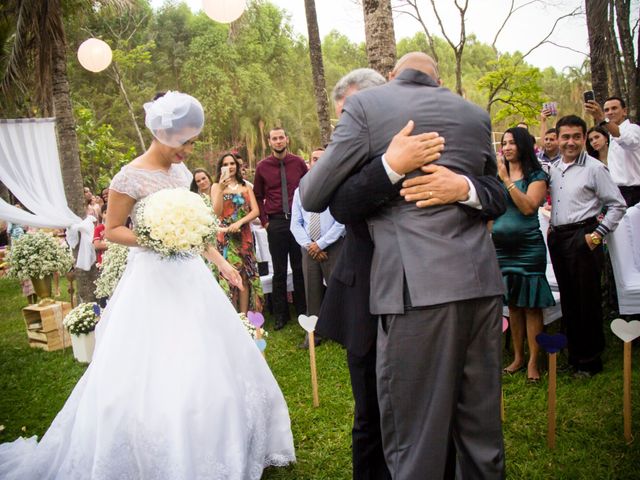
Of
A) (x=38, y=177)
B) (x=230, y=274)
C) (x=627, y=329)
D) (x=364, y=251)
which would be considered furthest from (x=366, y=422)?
(x=38, y=177)

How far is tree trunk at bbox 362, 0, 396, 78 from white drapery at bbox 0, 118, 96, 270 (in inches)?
191

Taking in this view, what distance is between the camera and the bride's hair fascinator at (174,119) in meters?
2.87

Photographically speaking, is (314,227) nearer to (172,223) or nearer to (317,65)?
(172,223)

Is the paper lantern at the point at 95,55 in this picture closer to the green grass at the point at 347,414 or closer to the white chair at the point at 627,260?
the green grass at the point at 347,414

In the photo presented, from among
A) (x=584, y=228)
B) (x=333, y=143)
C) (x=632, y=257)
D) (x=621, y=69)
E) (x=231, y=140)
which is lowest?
(x=632, y=257)

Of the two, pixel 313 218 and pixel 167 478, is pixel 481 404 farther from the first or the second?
pixel 313 218

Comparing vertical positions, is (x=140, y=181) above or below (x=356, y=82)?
below

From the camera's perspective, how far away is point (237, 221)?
637 cm

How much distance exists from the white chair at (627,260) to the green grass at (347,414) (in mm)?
548

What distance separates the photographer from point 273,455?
308cm

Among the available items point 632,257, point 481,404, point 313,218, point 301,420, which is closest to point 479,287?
point 481,404

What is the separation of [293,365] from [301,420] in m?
1.28

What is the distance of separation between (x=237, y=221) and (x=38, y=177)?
342 cm

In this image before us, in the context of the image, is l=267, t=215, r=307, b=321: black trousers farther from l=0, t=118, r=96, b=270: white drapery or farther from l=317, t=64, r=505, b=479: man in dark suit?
l=317, t=64, r=505, b=479: man in dark suit
